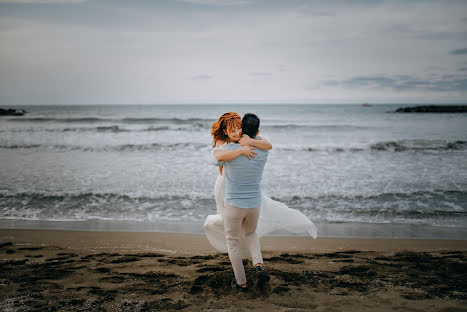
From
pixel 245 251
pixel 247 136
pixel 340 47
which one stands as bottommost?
pixel 245 251

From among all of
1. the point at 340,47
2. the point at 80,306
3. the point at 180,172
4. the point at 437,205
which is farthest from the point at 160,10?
the point at 80,306

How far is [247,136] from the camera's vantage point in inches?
109

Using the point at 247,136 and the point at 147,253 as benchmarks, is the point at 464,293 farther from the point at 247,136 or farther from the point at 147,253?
the point at 147,253

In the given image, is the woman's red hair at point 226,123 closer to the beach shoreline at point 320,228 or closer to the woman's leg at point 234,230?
the woman's leg at point 234,230

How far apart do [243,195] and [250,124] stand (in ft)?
2.12

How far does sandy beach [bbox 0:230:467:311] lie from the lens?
2834mm

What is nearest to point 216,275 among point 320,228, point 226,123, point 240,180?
point 240,180

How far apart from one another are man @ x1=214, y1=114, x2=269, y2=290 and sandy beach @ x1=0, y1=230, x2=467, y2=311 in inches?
10.6

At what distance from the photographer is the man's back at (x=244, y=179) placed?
2801 millimetres

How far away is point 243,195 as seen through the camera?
2.88m

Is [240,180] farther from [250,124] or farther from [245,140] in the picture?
[250,124]

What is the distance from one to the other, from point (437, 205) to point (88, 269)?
652 centimetres

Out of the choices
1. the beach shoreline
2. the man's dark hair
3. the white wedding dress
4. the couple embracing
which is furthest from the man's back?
Result: the beach shoreline

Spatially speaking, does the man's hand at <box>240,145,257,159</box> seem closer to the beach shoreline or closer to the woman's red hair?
the woman's red hair
